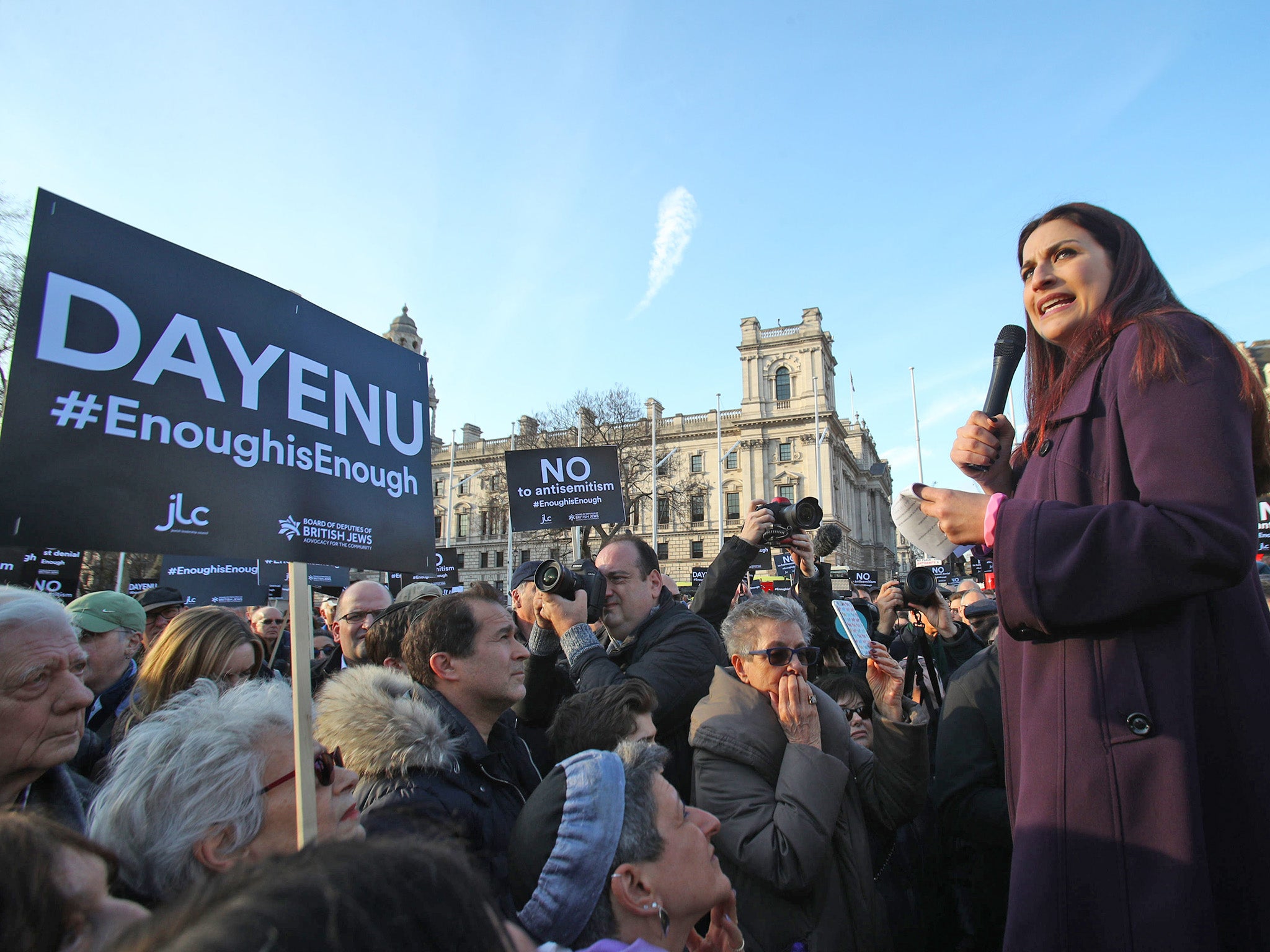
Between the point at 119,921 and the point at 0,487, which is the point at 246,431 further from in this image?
the point at 119,921

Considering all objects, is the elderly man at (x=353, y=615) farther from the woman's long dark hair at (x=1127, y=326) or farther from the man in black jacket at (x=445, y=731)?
the woman's long dark hair at (x=1127, y=326)

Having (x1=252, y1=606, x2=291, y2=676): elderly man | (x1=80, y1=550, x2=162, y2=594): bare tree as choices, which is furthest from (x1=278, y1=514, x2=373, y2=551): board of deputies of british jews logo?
(x1=80, y1=550, x2=162, y2=594): bare tree

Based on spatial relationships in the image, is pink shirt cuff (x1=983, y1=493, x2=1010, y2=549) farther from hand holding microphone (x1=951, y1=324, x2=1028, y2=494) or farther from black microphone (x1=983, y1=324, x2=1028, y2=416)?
black microphone (x1=983, y1=324, x2=1028, y2=416)

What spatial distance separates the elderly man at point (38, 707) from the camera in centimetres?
198

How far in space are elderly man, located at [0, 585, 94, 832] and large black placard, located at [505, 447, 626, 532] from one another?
6166 mm

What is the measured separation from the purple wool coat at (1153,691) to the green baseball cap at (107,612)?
4.38m

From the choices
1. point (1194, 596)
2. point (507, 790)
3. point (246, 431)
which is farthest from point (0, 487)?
point (1194, 596)

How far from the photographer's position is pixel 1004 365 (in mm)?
2025

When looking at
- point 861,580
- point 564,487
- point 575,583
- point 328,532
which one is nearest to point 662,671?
point 575,583

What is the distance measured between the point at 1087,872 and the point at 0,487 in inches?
89.6

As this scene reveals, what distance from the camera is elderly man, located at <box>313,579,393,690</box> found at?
5.04 m

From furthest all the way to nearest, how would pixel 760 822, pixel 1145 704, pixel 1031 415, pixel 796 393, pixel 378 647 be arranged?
pixel 796 393, pixel 378 647, pixel 760 822, pixel 1031 415, pixel 1145 704

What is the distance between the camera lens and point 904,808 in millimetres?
2906

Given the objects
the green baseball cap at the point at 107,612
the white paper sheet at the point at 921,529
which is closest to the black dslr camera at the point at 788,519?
the white paper sheet at the point at 921,529
